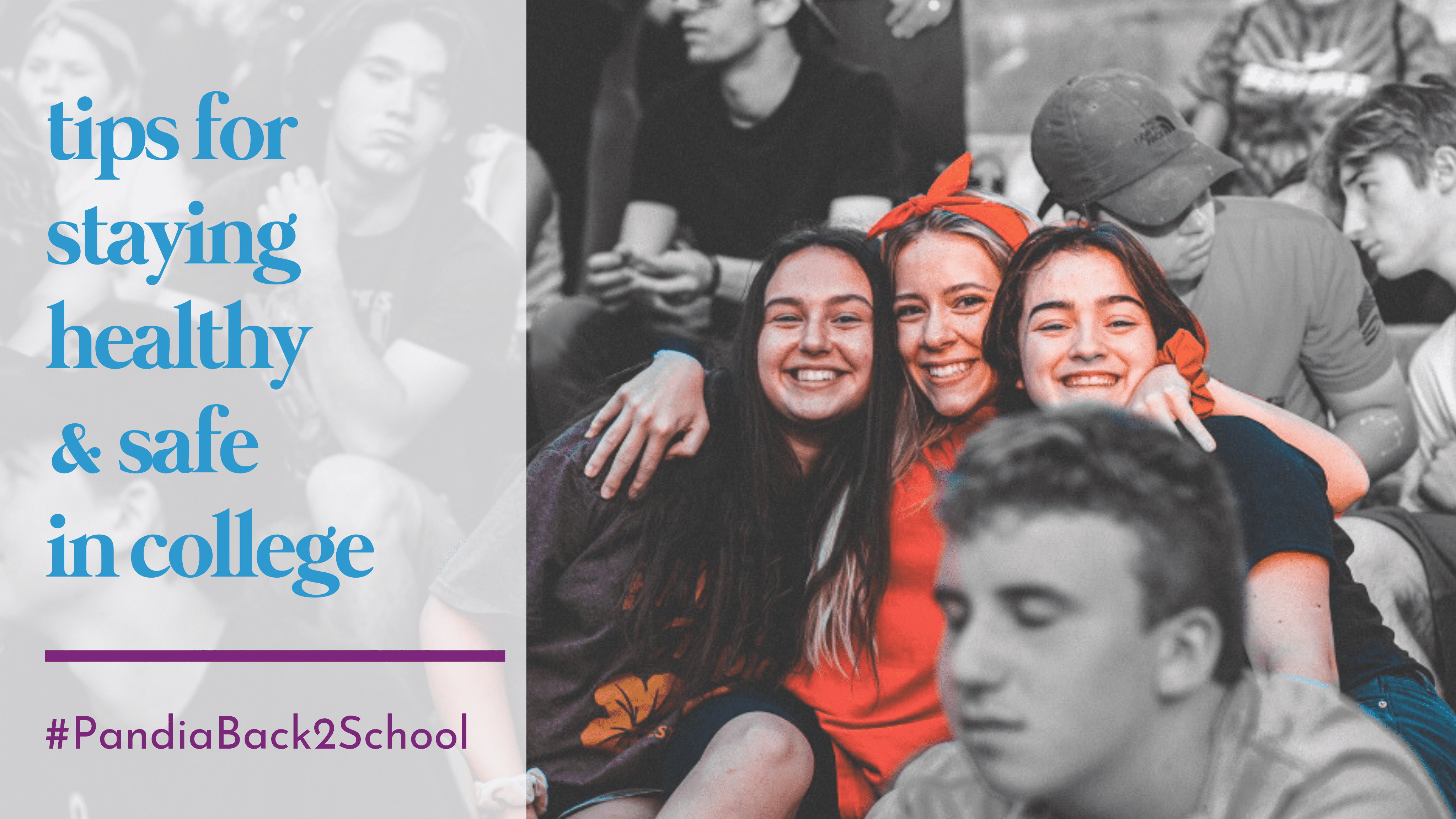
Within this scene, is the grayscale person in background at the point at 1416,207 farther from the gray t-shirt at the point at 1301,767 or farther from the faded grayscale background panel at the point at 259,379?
the faded grayscale background panel at the point at 259,379

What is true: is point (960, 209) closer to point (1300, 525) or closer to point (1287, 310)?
point (1300, 525)

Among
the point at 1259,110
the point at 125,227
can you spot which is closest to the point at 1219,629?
the point at 1259,110

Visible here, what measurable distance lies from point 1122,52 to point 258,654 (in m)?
2.83

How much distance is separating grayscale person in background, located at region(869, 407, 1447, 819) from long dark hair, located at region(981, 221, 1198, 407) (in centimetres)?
79

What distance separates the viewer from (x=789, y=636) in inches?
78.3

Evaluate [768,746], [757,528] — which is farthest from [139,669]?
[768,746]

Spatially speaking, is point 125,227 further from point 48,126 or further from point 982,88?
point 982,88

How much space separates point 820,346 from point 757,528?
283 millimetres

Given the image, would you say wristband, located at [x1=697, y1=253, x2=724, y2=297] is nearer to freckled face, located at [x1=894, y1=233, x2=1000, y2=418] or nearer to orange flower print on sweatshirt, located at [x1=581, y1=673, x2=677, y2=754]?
freckled face, located at [x1=894, y1=233, x2=1000, y2=418]

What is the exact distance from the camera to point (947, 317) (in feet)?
6.26

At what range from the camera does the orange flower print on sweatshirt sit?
6.45ft

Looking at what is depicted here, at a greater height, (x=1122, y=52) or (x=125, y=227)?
(x=1122, y=52)

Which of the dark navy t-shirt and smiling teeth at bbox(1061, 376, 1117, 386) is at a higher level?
smiling teeth at bbox(1061, 376, 1117, 386)

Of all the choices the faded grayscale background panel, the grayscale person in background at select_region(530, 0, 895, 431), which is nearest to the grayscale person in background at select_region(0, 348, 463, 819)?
the faded grayscale background panel
